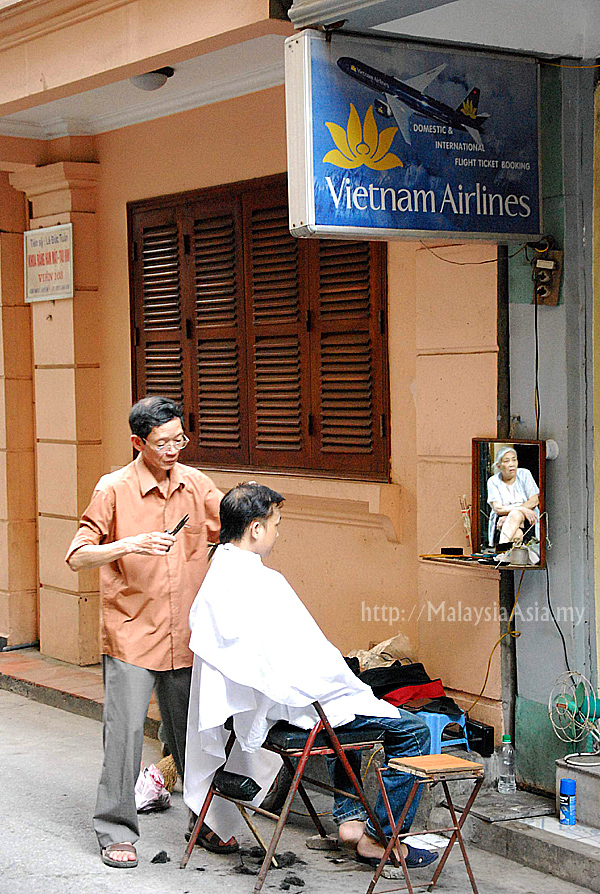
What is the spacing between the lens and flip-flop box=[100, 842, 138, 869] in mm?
5125

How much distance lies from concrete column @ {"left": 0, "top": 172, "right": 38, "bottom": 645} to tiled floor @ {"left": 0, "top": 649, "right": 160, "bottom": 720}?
1.23 ft

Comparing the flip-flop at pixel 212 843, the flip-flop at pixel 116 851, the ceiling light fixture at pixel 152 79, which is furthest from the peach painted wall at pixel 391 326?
the flip-flop at pixel 116 851

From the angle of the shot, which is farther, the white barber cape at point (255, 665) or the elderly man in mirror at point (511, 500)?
the elderly man in mirror at point (511, 500)

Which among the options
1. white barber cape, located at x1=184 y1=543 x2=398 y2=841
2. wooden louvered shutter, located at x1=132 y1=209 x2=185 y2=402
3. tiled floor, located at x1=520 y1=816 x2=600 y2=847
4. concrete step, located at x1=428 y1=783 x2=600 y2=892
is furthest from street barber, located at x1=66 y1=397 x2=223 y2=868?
wooden louvered shutter, located at x1=132 y1=209 x2=185 y2=402

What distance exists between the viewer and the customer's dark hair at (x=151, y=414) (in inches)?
204

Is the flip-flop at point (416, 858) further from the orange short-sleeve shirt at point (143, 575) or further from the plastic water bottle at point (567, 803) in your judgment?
the orange short-sleeve shirt at point (143, 575)

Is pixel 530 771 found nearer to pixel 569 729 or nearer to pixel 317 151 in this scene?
pixel 569 729

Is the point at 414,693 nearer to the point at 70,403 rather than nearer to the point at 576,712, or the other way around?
the point at 576,712

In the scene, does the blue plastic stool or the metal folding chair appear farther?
the blue plastic stool

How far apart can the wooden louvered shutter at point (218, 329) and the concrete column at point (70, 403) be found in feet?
3.54

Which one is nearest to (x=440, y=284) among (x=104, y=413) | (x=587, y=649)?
(x=587, y=649)

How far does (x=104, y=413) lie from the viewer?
8867 mm

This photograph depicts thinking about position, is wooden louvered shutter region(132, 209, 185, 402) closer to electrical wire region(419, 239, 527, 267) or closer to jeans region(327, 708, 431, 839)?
electrical wire region(419, 239, 527, 267)

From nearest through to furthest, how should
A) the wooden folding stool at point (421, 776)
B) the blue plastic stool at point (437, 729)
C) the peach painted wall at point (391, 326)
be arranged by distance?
the wooden folding stool at point (421, 776), the blue plastic stool at point (437, 729), the peach painted wall at point (391, 326)
